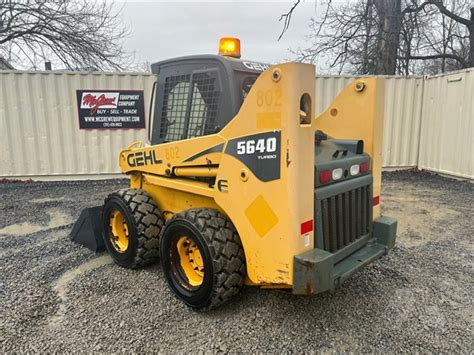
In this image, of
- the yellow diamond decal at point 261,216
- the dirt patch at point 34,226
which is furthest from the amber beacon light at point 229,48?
the dirt patch at point 34,226

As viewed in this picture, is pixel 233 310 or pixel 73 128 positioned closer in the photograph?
pixel 233 310

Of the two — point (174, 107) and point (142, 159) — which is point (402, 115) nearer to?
point (174, 107)

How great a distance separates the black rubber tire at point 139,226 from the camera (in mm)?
3717

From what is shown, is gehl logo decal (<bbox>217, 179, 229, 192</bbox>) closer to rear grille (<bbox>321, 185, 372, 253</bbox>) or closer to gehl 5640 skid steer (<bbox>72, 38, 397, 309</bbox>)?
gehl 5640 skid steer (<bbox>72, 38, 397, 309</bbox>)

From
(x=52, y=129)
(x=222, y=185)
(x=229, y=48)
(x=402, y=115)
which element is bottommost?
(x=222, y=185)

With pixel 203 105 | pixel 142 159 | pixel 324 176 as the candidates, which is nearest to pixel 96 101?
pixel 142 159

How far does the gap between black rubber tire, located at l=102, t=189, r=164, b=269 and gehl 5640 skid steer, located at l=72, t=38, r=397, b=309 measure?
0.01m

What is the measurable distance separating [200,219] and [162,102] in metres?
1.44

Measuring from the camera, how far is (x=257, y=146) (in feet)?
8.67

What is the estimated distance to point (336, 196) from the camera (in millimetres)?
2953

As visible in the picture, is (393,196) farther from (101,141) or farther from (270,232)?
(101,141)

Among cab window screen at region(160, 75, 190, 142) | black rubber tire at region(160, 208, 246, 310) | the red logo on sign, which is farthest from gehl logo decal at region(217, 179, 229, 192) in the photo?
the red logo on sign

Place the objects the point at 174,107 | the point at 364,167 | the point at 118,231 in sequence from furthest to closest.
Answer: the point at 118,231 → the point at 174,107 → the point at 364,167

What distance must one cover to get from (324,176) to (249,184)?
60 centimetres
